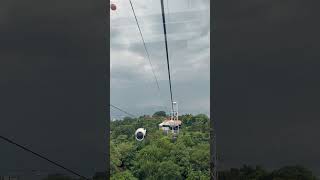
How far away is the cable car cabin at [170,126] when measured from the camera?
17.3ft

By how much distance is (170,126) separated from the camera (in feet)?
17.4

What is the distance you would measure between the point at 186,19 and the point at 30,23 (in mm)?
1991

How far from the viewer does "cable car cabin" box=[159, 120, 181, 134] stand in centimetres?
526

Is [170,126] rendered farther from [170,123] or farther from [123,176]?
[123,176]

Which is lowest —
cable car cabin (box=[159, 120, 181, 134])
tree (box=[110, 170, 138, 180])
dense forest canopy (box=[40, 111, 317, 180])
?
tree (box=[110, 170, 138, 180])

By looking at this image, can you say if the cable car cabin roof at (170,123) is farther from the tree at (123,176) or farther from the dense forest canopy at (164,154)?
the tree at (123,176)

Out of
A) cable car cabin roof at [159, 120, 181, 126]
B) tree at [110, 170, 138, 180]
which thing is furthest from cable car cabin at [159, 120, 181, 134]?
tree at [110, 170, 138, 180]

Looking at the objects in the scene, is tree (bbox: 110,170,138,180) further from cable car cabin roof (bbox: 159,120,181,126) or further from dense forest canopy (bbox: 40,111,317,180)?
cable car cabin roof (bbox: 159,120,181,126)

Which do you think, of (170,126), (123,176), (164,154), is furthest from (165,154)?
(123,176)

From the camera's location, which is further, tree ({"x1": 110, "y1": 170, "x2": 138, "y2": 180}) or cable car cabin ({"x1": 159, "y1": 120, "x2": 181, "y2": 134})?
cable car cabin ({"x1": 159, "y1": 120, "x2": 181, "y2": 134})

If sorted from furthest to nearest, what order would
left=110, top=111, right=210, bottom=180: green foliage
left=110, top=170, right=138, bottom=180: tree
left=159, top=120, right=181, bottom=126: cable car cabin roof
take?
left=159, top=120, right=181, bottom=126: cable car cabin roof, left=110, top=111, right=210, bottom=180: green foliage, left=110, top=170, right=138, bottom=180: tree

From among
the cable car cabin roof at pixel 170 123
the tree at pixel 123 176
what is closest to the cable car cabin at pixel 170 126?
the cable car cabin roof at pixel 170 123
